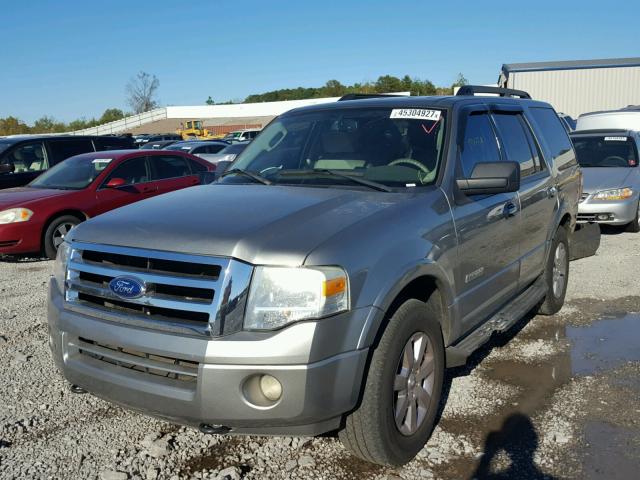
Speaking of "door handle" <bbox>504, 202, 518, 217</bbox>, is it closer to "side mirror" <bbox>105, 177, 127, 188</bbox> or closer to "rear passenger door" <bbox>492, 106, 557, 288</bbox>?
"rear passenger door" <bbox>492, 106, 557, 288</bbox>

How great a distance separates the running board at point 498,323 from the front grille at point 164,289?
4.97 feet

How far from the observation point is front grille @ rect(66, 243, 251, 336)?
260 centimetres

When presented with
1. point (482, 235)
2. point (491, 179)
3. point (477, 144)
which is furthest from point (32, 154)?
point (491, 179)

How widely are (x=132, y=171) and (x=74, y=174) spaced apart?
865 millimetres

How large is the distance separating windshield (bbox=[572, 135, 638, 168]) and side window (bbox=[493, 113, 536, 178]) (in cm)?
603

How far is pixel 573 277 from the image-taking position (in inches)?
282

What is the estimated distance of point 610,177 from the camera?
9.63 meters

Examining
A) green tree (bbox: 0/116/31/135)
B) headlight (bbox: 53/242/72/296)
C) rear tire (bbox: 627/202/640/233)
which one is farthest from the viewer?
green tree (bbox: 0/116/31/135)

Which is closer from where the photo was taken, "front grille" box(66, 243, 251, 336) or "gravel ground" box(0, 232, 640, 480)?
"front grille" box(66, 243, 251, 336)

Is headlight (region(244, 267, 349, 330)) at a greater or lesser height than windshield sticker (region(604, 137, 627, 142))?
greater

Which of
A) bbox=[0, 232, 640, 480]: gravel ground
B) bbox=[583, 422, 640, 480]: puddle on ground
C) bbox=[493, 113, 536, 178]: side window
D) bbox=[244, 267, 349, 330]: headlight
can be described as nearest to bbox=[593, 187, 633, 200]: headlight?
bbox=[493, 113, 536, 178]: side window

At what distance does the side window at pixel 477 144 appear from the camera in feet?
13.0

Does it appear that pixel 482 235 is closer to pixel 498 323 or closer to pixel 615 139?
pixel 498 323

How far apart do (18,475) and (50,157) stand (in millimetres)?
9257
